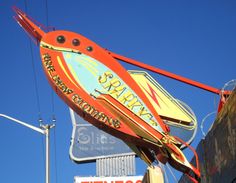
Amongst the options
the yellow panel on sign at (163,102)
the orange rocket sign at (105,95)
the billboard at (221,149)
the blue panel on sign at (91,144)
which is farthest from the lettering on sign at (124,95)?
the blue panel on sign at (91,144)

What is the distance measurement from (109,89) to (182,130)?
23.5 ft

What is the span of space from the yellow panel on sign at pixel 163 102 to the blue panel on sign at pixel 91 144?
1149 centimetres

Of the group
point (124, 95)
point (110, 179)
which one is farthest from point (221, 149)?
point (110, 179)

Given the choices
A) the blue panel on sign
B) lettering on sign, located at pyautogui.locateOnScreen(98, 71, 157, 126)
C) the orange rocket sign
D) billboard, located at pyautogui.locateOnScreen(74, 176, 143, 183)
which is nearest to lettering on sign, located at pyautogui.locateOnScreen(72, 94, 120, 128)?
the orange rocket sign

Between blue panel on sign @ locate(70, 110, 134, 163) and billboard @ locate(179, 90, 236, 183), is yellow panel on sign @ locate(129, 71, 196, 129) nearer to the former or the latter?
billboard @ locate(179, 90, 236, 183)

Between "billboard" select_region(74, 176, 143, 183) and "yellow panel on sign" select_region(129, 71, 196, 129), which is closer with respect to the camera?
"yellow panel on sign" select_region(129, 71, 196, 129)

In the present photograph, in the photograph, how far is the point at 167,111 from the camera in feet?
56.7

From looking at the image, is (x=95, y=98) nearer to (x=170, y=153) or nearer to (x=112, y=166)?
(x=170, y=153)

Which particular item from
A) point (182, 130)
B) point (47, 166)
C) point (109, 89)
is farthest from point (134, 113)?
point (47, 166)

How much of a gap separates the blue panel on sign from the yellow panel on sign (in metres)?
11.5

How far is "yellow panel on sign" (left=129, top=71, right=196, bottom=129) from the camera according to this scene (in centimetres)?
1717

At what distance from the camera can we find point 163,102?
57.6 feet

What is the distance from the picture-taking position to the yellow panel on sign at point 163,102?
17.2m

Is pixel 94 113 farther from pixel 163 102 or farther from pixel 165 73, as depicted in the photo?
pixel 163 102
